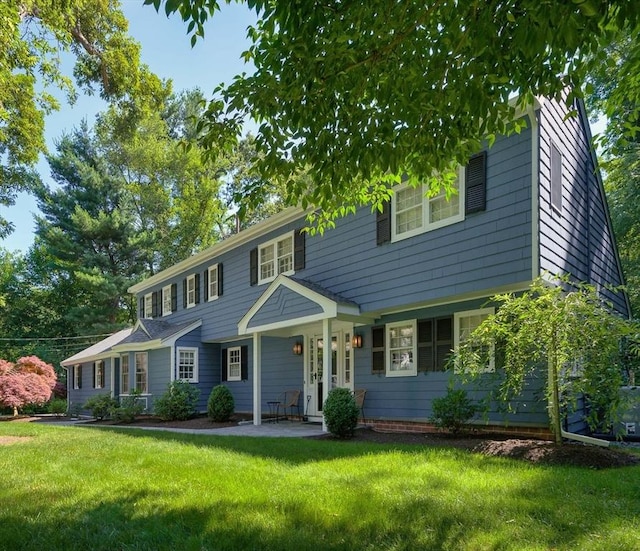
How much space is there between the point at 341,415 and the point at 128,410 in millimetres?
9263

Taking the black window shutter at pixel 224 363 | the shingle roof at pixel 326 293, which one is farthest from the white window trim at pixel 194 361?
the shingle roof at pixel 326 293

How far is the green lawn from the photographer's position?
12.3 ft

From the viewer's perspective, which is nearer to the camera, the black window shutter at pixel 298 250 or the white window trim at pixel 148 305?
the black window shutter at pixel 298 250

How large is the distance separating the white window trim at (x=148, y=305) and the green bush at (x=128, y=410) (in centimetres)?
505

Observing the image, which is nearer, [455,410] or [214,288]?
[455,410]

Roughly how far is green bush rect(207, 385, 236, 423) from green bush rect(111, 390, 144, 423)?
3.58 meters

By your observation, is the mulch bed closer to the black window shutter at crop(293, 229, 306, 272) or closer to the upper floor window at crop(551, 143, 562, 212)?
the upper floor window at crop(551, 143, 562, 212)

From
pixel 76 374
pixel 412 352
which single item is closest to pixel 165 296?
pixel 76 374

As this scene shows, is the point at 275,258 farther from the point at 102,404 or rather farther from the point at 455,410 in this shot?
the point at 102,404

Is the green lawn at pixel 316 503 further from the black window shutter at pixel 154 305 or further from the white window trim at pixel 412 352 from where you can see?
the black window shutter at pixel 154 305

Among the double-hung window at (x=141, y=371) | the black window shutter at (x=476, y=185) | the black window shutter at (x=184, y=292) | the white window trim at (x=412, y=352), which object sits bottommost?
the double-hung window at (x=141, y=371)

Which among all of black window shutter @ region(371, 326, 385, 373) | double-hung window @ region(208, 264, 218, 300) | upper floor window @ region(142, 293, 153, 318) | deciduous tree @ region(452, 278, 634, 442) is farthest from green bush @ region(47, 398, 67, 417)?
deciduous tree @ region(452, 278, 634, 442)

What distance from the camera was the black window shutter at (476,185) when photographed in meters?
8.94

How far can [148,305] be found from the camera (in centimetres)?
2197
